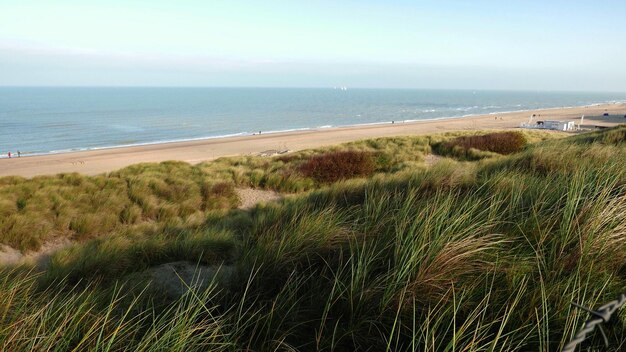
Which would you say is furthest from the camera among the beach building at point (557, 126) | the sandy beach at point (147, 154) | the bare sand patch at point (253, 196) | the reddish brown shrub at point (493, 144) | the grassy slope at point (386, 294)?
the beach building at point (557, 126)

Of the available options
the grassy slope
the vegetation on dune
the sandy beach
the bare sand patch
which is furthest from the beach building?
the grassy slope

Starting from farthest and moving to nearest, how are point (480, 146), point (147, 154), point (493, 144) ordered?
point (147, 154), point (493, 144), point (480, 146)

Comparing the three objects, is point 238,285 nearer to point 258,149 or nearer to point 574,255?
point 574,255

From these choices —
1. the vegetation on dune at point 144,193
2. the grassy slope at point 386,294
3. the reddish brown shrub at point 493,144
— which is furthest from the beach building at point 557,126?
the grassy slope at point 386,294

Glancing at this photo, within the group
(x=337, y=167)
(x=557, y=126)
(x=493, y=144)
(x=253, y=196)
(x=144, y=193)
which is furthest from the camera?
(x=557, y=126)

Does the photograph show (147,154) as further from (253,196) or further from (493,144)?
(493,144)

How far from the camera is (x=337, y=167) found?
1475 cm

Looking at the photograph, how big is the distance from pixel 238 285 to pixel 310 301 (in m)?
0.74

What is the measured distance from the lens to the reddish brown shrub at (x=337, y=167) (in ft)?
47.2

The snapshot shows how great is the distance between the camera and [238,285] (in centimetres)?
329

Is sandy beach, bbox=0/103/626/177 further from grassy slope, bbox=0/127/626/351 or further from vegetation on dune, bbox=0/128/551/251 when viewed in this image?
grassy slope, bbox=0/127/626/351

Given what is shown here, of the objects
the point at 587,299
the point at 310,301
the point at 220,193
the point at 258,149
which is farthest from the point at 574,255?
the point at 258,149

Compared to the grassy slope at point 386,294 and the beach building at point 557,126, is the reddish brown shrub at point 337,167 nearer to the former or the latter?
the grassy slope at point 386,294

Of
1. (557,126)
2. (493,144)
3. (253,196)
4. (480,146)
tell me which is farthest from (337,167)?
(557,126)
